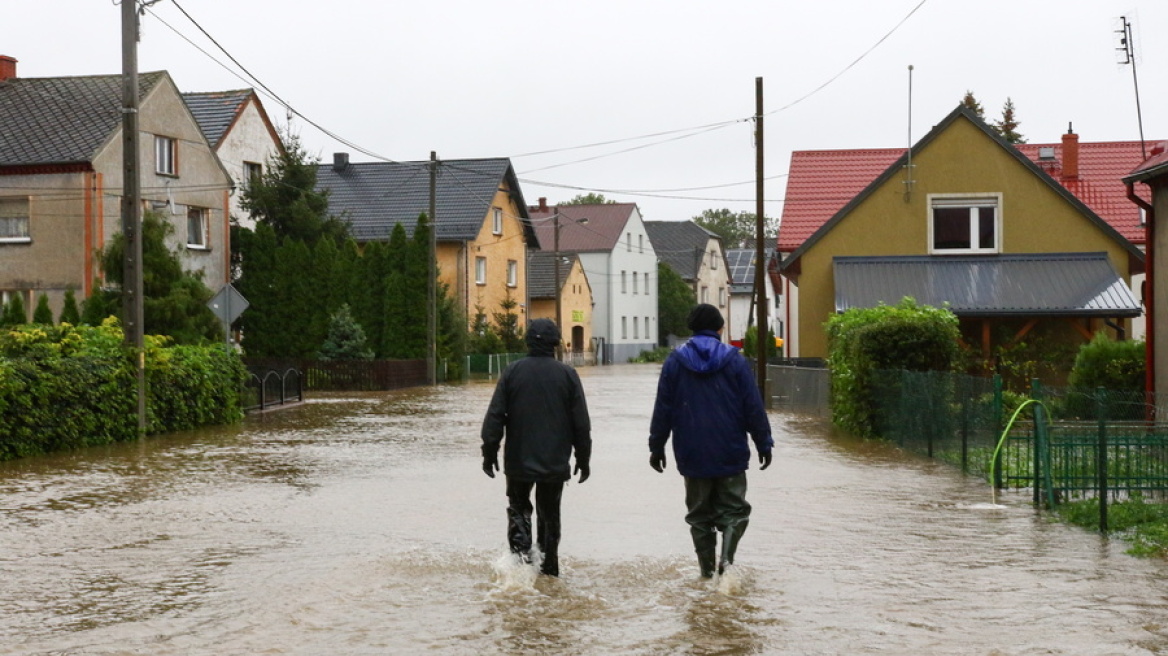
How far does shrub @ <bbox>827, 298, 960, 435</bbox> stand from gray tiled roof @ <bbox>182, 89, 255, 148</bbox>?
102 feet

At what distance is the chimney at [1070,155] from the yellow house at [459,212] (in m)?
24.2

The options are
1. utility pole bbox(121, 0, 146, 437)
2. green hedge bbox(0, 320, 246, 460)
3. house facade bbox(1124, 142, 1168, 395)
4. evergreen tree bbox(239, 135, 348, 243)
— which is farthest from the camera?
evergreen tree bbox(239, 135, 348, 243)

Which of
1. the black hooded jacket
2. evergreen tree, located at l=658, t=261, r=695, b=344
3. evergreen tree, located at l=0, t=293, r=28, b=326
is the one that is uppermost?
evergreen tree, located at l=658, t=261, r=695, b=344

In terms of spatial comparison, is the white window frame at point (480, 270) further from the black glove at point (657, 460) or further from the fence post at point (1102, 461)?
the black glove at point (657, 460)

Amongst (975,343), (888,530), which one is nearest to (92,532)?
(888,530)

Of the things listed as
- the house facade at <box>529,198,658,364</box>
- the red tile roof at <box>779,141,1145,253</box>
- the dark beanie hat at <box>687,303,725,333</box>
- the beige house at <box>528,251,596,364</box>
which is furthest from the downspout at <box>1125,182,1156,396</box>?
the house facade at <box>529,198,658,364</box>

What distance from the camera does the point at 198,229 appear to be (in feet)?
135

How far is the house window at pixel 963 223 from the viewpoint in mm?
31828

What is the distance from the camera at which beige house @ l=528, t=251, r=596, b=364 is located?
224ft

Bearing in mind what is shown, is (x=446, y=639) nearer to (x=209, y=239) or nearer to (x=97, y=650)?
(x=97, y=650)

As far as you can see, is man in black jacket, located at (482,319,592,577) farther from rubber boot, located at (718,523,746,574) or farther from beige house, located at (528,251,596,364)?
beige house, located at (528,251,596,364)

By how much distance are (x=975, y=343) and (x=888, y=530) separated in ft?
66.2

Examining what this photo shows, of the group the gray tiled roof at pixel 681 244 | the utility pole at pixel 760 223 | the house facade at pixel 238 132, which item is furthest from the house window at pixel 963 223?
the gray tiled roof at pixel 681 244

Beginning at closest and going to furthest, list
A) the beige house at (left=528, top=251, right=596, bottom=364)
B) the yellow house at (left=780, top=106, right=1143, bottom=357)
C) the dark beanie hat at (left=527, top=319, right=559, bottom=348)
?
the dark beanie hat at (left=527, top=319, right=559, bottom=348), the yellow house at (left=780, top=106, right=1143, bottom=357), the beige house at (left=528, top=251, right=596, bottom=364)
